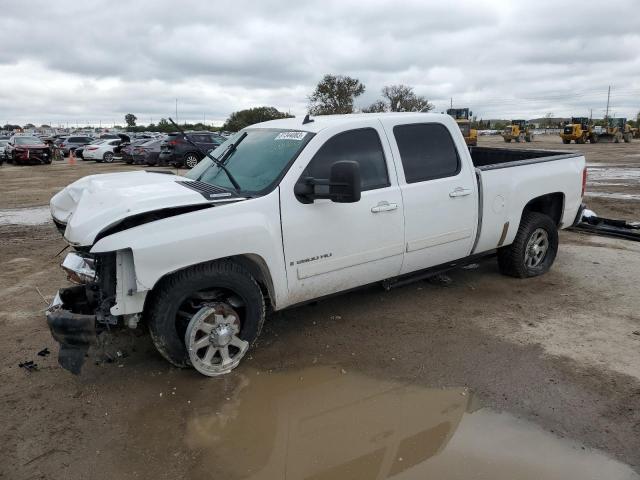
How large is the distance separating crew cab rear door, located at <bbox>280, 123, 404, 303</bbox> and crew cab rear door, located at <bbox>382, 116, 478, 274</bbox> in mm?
138

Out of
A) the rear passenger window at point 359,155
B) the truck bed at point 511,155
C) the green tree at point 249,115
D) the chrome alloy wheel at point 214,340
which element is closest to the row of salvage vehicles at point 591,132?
the green tree at point 249,115

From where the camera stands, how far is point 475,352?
4.30 metres

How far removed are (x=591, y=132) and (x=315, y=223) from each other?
45294 millimetres

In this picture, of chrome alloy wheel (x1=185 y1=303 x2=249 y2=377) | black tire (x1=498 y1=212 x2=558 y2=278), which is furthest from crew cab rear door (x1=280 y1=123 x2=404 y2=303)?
black tire (x1=498 y1=212 x2=558 y2=278)

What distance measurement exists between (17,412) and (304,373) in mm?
1997

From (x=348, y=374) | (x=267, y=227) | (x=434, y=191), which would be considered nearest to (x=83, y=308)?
(x=267, y=227)

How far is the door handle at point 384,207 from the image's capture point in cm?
441

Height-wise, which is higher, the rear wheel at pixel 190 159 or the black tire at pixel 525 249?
the rear wheel at pixel 190 159

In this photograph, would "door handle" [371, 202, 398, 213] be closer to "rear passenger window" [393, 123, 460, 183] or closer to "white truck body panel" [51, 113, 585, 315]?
"white truck body panel" [51, 113, 585, 315]

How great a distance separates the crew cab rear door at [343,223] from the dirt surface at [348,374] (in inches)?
24.1

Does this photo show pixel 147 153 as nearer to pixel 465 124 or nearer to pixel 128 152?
pixel 128 152

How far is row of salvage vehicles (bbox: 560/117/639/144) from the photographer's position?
41.5m

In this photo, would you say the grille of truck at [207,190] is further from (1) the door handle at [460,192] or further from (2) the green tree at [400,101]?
(2) the green tree at [400,101]

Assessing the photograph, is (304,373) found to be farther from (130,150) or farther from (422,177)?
(130,150)
